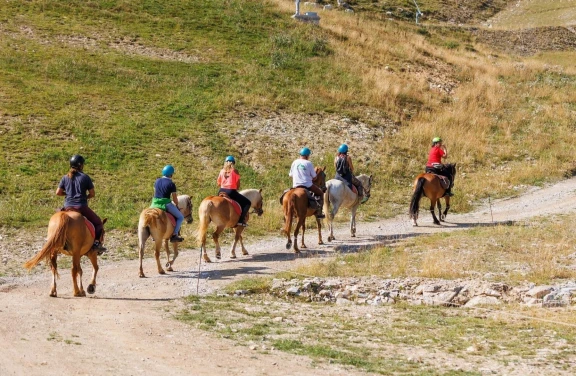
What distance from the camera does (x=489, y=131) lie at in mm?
37250

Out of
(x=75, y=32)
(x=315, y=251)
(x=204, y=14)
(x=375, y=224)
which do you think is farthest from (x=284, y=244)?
(x=204, y=14)

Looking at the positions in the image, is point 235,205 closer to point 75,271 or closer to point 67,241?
point 75,271

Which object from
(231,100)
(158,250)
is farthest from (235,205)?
(231,100)

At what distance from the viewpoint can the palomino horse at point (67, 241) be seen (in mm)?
15602

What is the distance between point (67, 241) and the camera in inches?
632

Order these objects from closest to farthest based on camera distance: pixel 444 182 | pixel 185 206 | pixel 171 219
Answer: pixel 171 219 < pixel 185 206 < pixel 444 182

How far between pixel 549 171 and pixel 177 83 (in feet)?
56.6

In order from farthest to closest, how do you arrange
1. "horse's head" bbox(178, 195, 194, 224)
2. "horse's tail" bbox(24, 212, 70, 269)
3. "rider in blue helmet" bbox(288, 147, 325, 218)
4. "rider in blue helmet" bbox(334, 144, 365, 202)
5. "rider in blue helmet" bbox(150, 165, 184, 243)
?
"rider in blue helmet" bbox(334, 144, 365, 202)
"horse's head" bbox(178, 195, 194, 224)
"rider in blue helmet" bbox(288, 147, 325, 218)
"rider in blue helmet" bbox(150, 165, 184, 243)
"horse's tail" bbox(24, 212, 70, 269)

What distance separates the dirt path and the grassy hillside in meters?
4.71

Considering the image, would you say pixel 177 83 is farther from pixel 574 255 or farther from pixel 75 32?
pixel 574 255

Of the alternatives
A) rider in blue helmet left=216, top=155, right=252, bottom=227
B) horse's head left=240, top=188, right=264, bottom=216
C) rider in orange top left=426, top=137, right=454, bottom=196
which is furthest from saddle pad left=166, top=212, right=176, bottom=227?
rider in orange top left=426, top=137, right=454, bottom=196

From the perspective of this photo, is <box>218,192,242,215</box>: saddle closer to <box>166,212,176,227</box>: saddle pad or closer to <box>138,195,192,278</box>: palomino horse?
<box>166,212,176,227</box>: saddle pad

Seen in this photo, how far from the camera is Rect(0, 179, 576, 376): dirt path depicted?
1134cm

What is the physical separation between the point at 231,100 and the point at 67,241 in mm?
20951
